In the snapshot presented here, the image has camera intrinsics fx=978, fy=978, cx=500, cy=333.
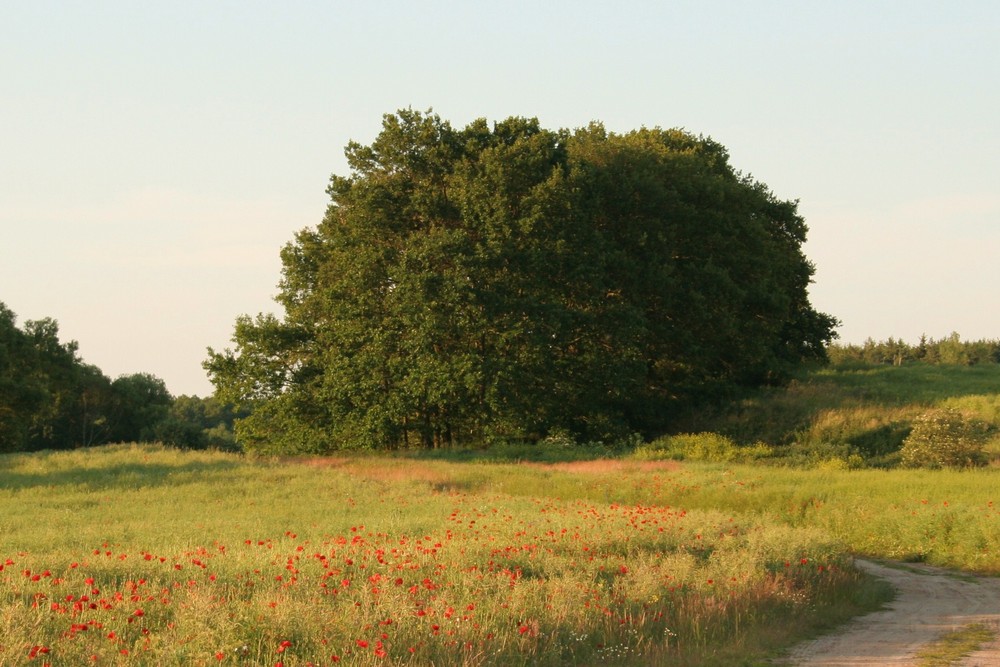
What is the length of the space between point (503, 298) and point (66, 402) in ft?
185

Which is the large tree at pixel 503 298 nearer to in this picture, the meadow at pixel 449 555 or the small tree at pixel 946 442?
the meadow at pixel 449 555

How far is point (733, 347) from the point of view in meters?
51.9

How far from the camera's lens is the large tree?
4353 cm

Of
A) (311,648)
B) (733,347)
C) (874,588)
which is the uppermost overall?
(733,347)

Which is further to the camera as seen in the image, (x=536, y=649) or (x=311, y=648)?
(x=536, y=649)

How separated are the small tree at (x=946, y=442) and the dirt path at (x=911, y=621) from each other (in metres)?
16.4

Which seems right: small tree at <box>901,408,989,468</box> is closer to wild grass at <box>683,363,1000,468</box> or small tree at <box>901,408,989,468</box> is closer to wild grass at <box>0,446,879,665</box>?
wild grass at <box>683,363,1000,468</box>

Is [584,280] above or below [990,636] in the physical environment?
above

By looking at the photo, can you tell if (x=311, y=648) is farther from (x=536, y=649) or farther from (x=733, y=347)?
(x=733, y=347)

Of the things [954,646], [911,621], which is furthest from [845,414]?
[954,646]

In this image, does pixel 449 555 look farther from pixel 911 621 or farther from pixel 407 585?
pixel 911 621

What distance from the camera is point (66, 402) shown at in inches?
3329

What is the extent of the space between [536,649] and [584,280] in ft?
116

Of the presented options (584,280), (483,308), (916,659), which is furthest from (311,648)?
(584,280)
